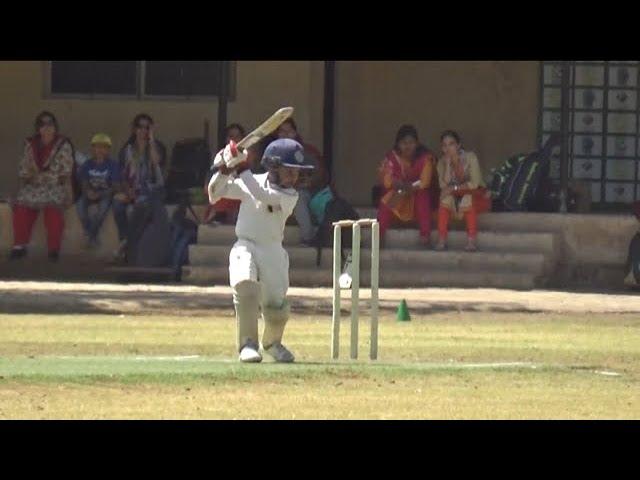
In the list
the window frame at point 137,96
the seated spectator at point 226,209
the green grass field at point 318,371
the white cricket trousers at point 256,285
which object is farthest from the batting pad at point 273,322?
the window frame at point 137,96

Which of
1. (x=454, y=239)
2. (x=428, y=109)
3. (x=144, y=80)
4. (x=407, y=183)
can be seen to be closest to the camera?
(x=407, y=183)

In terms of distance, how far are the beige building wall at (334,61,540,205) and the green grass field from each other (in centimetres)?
687

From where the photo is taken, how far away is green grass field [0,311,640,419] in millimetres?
12883

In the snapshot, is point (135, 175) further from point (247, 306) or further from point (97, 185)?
point (247, 306)

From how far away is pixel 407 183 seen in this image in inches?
985

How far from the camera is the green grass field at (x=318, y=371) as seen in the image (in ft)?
42.3

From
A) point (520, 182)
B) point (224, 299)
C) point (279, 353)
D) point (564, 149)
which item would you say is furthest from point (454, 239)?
point (279, 353)

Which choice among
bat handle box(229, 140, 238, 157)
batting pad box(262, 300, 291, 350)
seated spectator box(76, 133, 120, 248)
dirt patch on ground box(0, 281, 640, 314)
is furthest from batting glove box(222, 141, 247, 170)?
seated spectator box(76, 133, 120, 248)

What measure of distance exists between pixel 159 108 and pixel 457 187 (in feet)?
15.4

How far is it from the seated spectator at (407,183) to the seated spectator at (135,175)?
8.77 ft

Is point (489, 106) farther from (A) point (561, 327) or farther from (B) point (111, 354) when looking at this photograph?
(B) point (111, 354)

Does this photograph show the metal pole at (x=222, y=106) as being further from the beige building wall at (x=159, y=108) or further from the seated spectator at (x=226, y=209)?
the beige building wall at (x=159, y=108)
